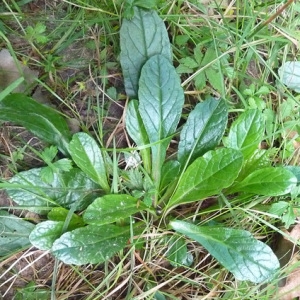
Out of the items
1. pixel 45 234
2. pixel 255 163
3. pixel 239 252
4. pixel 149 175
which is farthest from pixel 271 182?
pixel 45 234

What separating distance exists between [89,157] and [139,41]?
0.30 m

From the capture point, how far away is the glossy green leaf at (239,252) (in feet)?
3.52

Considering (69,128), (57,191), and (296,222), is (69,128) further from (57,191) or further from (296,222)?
(296,222)

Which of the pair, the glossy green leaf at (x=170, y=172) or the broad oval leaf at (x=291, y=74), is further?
the broad oval leaf at (x=291, y=74)

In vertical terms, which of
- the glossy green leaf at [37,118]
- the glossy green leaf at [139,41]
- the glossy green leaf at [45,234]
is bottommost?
the glossy green leaf at [45,234]

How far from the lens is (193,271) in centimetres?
116

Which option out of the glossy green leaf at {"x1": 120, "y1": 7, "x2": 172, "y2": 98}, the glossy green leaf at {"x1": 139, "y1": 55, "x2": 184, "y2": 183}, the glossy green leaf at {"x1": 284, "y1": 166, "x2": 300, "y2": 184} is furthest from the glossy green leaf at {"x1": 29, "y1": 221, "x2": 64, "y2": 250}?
the glossy green leaf at {"x1": 284, "y1": 166, "x2": 300, "y2": 184}

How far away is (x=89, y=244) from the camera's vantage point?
107 centimetres

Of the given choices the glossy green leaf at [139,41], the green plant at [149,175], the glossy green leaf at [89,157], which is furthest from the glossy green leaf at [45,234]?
the glossy green leaf at [139,41]

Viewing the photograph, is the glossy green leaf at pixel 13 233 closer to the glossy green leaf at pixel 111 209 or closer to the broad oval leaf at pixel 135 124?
the glossy green leaf at pixel 111 209

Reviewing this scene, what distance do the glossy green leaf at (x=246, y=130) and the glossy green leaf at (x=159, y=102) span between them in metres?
0.14

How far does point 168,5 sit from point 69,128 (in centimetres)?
39

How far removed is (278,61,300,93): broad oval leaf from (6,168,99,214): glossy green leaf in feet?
1.85

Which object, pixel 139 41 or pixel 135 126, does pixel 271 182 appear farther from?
pixel 139 41
